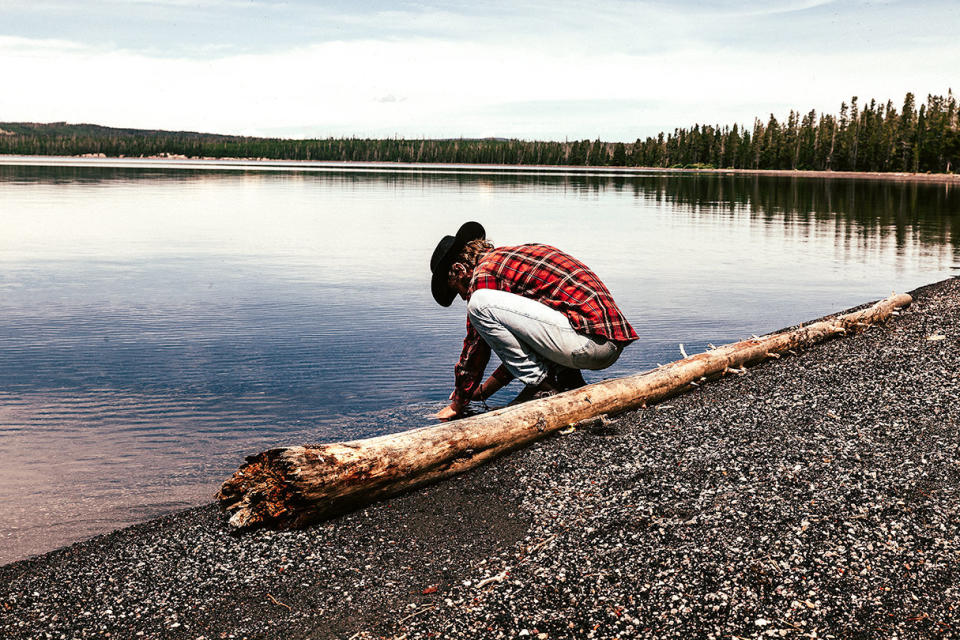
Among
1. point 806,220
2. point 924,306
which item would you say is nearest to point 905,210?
point 806,220

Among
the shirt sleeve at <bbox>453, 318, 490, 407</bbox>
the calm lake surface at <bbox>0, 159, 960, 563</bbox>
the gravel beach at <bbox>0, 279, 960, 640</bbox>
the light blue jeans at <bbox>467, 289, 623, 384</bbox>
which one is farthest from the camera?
the calm lake surface at <bbox>0, 159, 960, 563</bbox>

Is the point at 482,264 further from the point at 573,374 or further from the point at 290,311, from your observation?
the point at 290,311

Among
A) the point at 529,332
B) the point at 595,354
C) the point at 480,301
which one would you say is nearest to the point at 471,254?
the point at 480,301

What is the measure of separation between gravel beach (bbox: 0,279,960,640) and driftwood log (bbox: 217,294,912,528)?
6.6 inches

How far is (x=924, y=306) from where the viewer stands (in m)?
16.0

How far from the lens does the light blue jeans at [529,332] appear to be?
7.67 metres

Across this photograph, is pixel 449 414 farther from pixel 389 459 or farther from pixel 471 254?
pixel 389 459

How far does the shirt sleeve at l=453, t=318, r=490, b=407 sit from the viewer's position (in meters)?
7.98

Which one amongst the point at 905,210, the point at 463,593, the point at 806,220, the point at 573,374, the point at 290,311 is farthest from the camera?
the point at 905,210

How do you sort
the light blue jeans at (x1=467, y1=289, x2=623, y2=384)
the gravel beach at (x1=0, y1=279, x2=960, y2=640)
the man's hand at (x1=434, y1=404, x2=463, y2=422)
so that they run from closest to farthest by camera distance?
the gravel beach at (x1=0, y1=279, x2=960, y2=640)
the light blue jeans at (x1=467, y1=289, x2=623, y2=384)
the man's hand at (x1=434, y1=404, x2=463, y2=422)

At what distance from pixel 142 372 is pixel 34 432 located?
8.64 feet

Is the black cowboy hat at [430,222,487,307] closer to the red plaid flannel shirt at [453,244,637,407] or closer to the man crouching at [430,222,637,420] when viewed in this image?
the man crouching at [430,222,637,420]

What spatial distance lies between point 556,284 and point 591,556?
3.02 metres

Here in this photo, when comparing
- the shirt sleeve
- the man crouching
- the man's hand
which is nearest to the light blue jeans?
the man crouching
